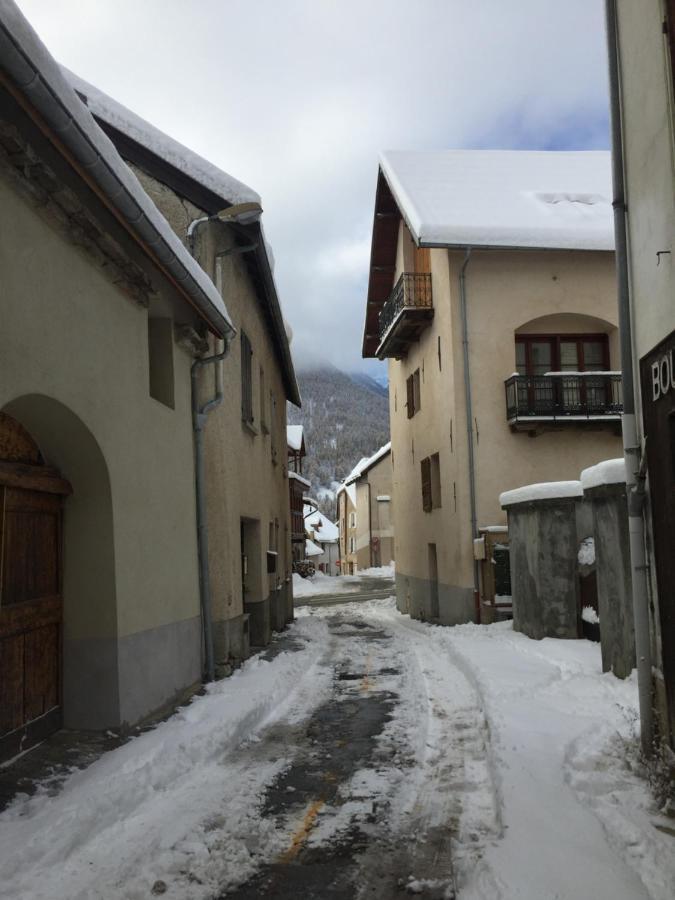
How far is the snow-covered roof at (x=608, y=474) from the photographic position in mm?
7645

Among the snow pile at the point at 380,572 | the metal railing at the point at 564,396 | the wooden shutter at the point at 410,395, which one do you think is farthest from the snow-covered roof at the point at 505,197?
the snow pile at the point at 380,572

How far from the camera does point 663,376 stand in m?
5.09

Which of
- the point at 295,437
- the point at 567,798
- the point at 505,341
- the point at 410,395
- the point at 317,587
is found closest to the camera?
the point at 567,798

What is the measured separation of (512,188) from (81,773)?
724 inches

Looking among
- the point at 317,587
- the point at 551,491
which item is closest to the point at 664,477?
the point at 551,491

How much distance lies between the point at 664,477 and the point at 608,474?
2664 mm

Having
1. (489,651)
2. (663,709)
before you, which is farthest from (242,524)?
(663,709)

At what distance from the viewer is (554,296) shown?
18.5m

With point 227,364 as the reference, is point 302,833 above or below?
below

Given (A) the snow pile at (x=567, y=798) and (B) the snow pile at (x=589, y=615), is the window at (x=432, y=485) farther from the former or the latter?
(A) the snow pile at (x=567, y=798)

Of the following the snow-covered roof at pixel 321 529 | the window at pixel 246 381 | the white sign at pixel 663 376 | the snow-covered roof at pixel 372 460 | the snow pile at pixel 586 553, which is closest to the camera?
the white sign at pixel 663 376

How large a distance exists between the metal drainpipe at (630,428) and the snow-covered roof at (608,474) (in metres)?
1.32

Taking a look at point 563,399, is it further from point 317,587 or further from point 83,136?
point 317,587

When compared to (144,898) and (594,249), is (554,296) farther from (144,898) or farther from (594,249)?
(144,898)
